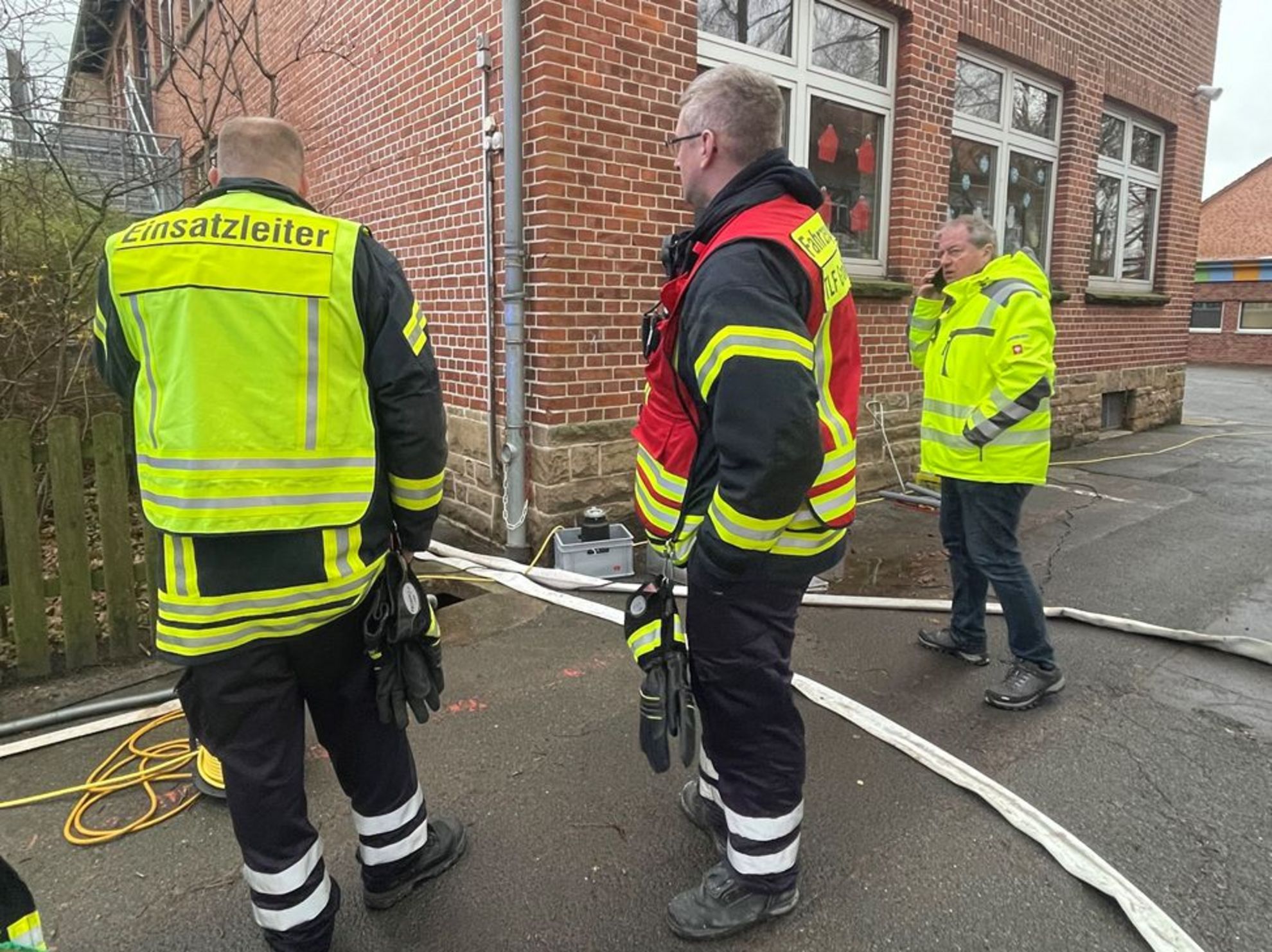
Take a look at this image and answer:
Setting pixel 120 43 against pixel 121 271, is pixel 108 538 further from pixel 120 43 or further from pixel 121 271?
pixel 120 43

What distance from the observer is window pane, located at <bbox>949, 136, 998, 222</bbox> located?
7676mm

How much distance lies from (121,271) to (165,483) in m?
0.48

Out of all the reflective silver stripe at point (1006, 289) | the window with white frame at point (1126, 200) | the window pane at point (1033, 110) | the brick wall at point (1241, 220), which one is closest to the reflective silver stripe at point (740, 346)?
the reflective silver stripe at point (1006, 289)

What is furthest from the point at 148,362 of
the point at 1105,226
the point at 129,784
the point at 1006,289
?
the point at 1105,226

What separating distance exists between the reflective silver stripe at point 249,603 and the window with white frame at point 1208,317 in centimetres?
3424

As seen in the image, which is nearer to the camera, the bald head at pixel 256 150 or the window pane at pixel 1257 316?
the bald head at pixel 256 150

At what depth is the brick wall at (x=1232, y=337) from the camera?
1103 inches

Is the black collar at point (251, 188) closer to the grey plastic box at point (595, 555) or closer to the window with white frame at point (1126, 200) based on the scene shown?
the grey plastic box at point (595, 555)

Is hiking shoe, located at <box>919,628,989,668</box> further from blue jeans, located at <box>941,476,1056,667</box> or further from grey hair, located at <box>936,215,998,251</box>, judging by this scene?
grey hair, located at <box>936,215,998,251</box>

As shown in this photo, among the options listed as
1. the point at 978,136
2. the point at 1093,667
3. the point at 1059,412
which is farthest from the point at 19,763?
the point at 1059,412

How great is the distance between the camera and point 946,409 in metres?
3.53

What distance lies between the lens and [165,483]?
1.81 meters

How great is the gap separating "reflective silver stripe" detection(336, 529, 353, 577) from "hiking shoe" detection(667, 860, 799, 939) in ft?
4.10

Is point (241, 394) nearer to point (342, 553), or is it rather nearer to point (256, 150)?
point (342, 553)
